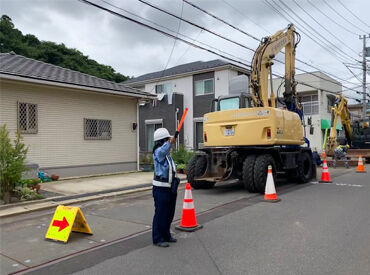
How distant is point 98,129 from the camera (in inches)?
568

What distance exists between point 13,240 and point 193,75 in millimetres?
20029

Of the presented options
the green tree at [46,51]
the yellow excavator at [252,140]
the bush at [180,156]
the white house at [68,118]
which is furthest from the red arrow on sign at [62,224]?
the green tree at [46,51]

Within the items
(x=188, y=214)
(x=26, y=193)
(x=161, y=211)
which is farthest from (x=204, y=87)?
(x=161, y=211)

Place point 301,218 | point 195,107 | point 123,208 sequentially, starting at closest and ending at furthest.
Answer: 1. point 301,218
2. point 123,208
3. point 195,107

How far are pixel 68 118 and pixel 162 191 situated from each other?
9.13 metres

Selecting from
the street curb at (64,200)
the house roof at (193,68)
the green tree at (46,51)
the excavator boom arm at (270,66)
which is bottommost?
the street curb at (64,200)

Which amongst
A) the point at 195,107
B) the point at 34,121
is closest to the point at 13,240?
the point at 34,121

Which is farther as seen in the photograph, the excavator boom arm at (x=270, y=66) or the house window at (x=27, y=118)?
the house window at (x=27, y=118)

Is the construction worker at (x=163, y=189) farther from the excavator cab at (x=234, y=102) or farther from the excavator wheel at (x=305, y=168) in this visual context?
the excavator wheel at (x=305, y=168)

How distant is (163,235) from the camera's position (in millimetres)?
5340

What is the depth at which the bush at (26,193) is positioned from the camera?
8.46 meters

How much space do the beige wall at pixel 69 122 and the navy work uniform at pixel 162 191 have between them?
8.17 meters

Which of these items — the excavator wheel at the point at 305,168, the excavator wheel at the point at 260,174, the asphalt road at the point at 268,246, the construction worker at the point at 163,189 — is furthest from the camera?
the excavator wheel at the point at 305,168

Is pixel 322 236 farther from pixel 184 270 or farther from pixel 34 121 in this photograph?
pixel 34 121
